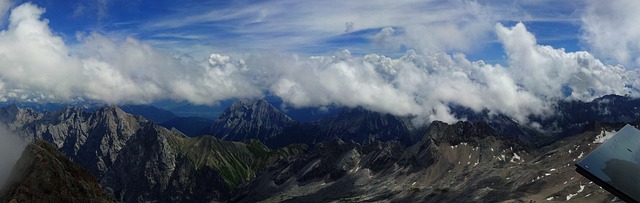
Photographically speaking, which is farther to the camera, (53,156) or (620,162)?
(53,156)

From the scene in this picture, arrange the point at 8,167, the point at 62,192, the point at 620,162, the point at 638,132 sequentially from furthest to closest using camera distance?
1. the point at 8,167
2. the point at 62,192
3. the point at 638,132
4. the point at 620,162

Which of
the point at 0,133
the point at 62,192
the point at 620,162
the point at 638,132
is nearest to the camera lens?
the point at 620,162

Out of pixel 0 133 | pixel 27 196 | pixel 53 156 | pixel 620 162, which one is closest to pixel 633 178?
pixel 620 162

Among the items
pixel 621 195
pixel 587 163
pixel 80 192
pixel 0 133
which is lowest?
pixel 80 192

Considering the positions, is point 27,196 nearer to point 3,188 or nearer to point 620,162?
point 3,188

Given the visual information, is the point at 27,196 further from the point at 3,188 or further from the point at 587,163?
the point at 587,163

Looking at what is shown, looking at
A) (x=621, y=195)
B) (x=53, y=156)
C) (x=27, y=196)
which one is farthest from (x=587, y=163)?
(x=53, y=156)

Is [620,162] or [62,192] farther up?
[620,162]
